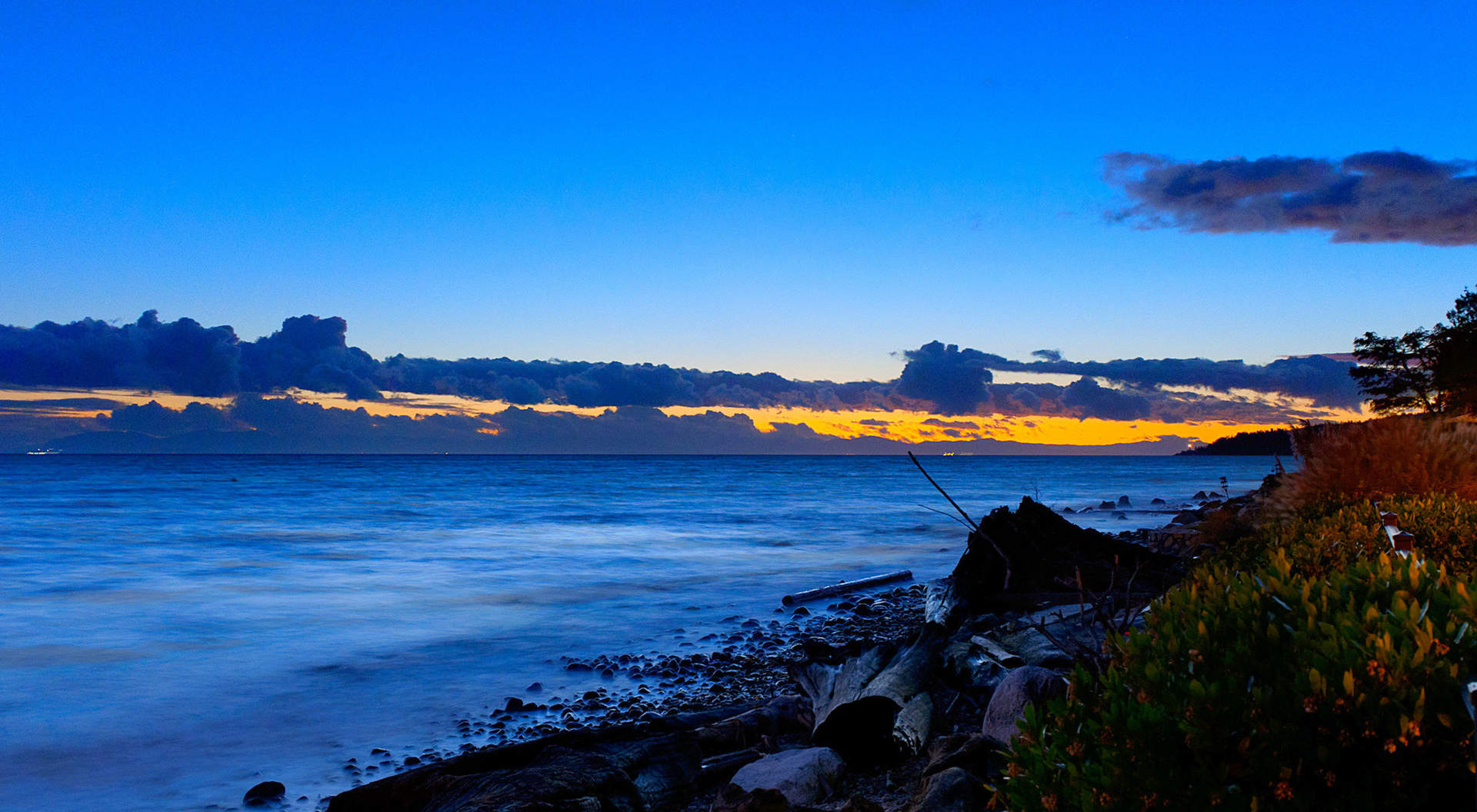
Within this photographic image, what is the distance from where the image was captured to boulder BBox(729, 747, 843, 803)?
223 inches

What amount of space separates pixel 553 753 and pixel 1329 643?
16.0 ft

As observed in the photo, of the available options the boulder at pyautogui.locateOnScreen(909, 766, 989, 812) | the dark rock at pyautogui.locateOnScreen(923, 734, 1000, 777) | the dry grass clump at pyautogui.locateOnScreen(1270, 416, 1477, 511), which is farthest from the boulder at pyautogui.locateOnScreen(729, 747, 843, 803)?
the dry grass clump at pyautogui.locateOnScreen(1270, 416, 1477, 511)

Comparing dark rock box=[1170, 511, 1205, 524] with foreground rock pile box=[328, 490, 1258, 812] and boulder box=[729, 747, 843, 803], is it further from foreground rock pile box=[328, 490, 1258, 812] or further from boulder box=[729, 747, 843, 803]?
boulder box=[729, 747, 843, 803]

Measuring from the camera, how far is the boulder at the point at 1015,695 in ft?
18.5

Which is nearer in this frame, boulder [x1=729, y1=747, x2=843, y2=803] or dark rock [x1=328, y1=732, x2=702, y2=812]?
dark rock [x1=328, y1=732, x2=702, y2=812]

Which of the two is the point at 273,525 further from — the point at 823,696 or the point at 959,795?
the point at 959,795

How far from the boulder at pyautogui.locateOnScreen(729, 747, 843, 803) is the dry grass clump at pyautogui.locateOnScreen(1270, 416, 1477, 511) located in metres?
8.28

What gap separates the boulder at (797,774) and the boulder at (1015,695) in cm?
109

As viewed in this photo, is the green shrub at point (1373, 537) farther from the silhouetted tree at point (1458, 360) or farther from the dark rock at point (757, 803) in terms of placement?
the silhouetted tree at point (1458, 360)

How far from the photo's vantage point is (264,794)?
698 cm

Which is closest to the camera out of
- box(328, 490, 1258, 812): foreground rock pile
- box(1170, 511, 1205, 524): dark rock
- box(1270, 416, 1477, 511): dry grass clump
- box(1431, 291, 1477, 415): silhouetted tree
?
box(328, 490, 1258, 812): foreground rock pile

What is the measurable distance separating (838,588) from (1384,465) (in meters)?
9.11

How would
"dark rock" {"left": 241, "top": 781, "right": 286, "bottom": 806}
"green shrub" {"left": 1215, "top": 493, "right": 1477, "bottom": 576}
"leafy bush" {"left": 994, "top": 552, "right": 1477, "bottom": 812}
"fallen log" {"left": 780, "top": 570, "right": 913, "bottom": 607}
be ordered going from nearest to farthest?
1. "leafy bush" {"left": 994, "top": 552, "right": 1477, "bottom": 812}
2. "green shrub" {"left": 1215, "top": 493, "right": 1477, "bottom": 576}
3. "dark rock" {"left": 241, "top": 781, "right": 286, "bottom": 806}
4. "fallen log" {"left": 780, "top": 570, "right": 913, "bottom": 607}

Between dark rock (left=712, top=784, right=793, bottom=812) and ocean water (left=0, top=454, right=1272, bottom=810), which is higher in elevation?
dark rock (left=712, top=784, right=793, bottom=812)
